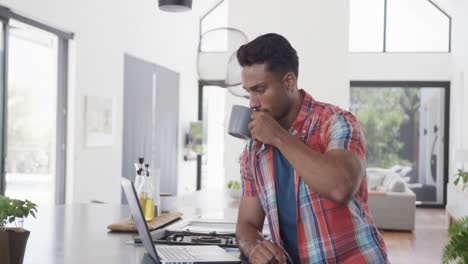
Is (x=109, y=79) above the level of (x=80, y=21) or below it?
below

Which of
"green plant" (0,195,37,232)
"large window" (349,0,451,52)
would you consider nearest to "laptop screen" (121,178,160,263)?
"green plant" (0,195,37,232)

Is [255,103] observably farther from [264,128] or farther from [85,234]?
[85,234]

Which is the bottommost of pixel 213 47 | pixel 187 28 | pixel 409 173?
pixel 409 173

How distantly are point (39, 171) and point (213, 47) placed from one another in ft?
10.1

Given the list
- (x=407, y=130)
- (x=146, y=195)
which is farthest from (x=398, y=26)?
(x=146, y=195)

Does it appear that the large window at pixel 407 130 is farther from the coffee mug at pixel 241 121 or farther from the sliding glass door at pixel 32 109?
the coffee mug at pixel 241 121

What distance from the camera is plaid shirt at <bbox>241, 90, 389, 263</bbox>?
58.8 inches

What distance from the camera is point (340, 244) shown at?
4.91 feet

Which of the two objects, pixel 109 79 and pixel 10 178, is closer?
pixel 10 178

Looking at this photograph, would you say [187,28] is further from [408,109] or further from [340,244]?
[340,244]

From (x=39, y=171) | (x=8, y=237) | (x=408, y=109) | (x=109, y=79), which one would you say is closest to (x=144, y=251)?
(x=8, y=237)

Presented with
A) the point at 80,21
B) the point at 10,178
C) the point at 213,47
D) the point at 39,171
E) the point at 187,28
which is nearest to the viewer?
the point at 213,47

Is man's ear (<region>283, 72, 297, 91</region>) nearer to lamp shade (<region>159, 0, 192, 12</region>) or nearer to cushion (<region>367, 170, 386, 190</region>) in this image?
lamp shade (<region>159, 0, 192, 12</region>)

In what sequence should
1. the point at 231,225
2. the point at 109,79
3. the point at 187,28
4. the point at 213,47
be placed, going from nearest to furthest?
the point at 231,225 → the point at 213,47 → the point at 109,79 → the point at 187,28
